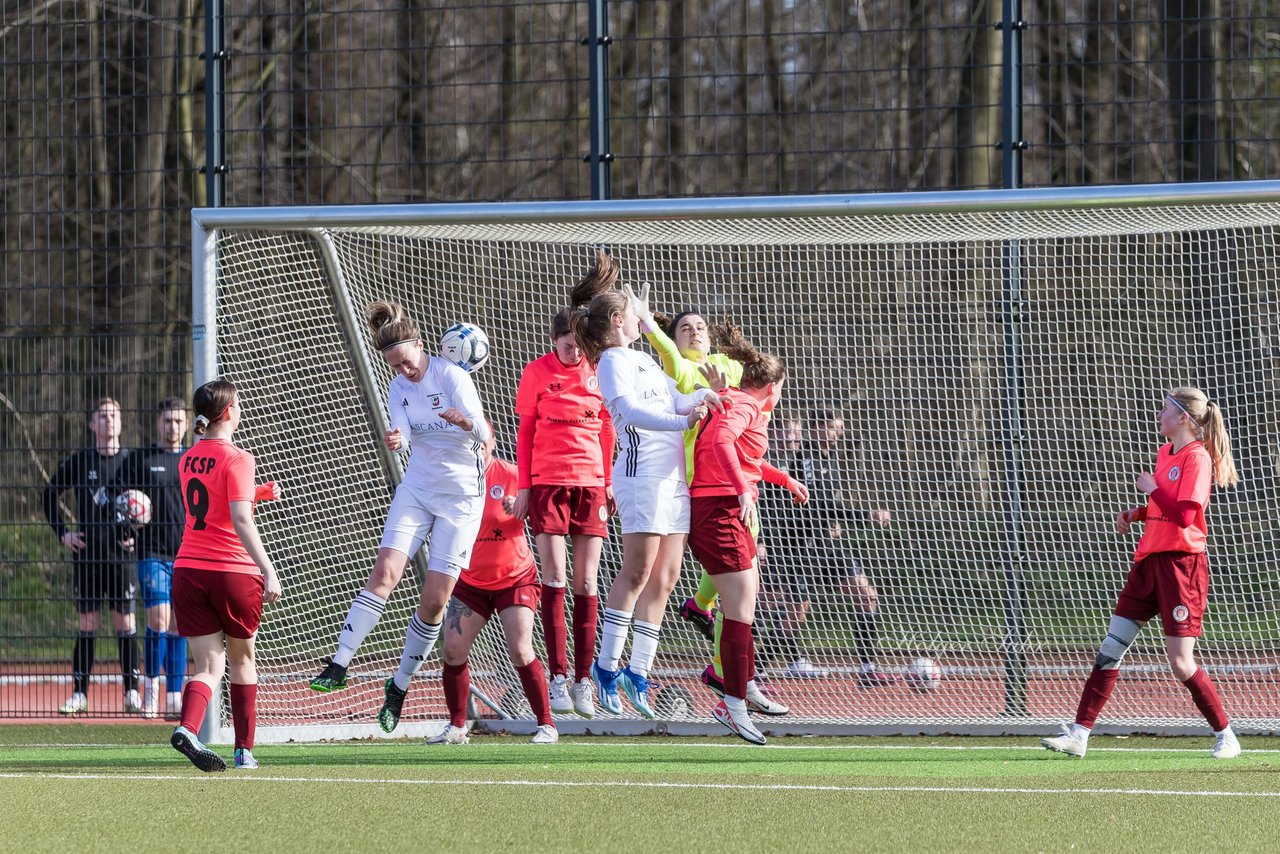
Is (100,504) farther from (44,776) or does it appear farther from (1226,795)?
(1226,795)

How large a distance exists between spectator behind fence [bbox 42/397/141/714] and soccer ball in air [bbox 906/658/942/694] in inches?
181

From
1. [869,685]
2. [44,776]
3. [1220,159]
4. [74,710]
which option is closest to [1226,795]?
[869,685]

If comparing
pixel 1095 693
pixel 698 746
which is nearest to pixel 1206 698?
pixel 1095 693

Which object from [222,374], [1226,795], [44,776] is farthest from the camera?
Result: [222,374]

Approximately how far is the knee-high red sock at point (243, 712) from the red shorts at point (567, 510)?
1579 millimetres

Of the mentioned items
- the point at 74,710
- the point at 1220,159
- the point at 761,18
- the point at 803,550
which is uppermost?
the point at 761,18

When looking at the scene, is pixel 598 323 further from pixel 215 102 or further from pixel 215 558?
pixel 215 102

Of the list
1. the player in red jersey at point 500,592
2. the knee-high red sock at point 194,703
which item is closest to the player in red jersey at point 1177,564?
the player in red jersey at point 500,592

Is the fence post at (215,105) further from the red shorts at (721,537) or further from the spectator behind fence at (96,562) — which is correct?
the red shorts at (721,537)

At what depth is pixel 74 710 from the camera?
9.32 meters

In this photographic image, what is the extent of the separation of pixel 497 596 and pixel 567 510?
0.55 m

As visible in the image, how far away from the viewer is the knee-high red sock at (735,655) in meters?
7.09

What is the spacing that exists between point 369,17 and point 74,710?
9.10 meters

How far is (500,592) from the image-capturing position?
7629 mm
